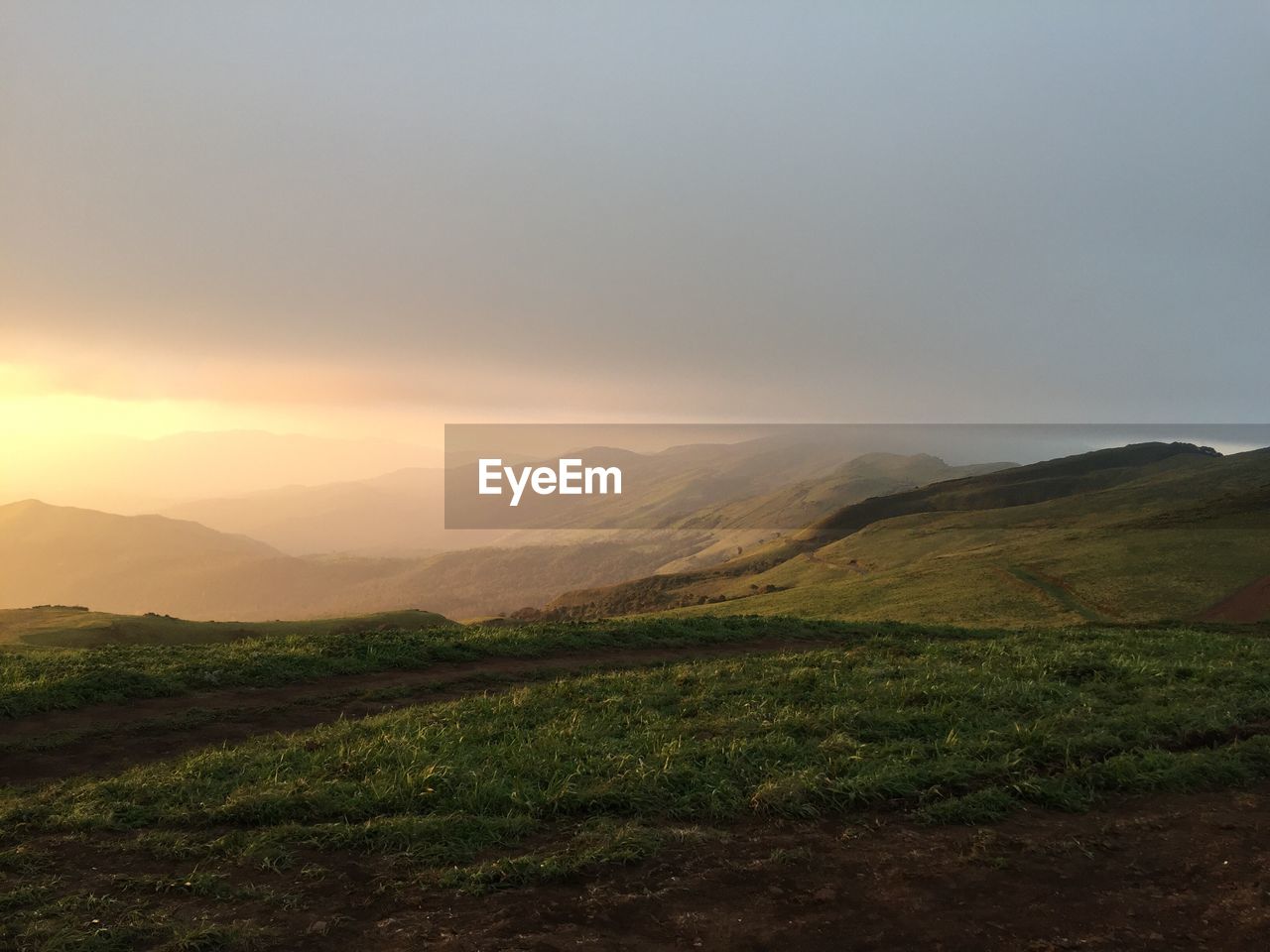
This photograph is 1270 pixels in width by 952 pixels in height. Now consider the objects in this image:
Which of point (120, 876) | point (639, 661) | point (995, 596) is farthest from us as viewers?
point (995, 596)

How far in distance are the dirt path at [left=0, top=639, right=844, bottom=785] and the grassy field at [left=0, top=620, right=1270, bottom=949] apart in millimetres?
1665

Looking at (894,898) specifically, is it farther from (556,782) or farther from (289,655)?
(289,655)

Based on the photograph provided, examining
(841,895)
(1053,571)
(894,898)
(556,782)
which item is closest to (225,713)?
(556,782)

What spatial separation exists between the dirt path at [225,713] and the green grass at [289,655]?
1.42 ft

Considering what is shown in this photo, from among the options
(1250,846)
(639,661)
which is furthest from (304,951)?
(639,661)

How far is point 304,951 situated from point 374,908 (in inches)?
30.7

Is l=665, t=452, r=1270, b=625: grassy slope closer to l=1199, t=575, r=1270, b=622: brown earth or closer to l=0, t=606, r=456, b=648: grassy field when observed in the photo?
l=1199, t=575, r=1270, b=622: brown earth

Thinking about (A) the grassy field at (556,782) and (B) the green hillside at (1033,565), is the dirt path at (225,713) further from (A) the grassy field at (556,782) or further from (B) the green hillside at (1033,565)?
(B) the green hillside at (1033,565)

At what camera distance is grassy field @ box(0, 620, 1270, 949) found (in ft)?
24.1

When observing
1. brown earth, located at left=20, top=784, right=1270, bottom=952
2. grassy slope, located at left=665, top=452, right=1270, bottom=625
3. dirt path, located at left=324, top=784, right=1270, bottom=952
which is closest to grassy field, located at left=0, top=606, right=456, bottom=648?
brown earth, located at left=20, top=784, right=1270, bottom=952

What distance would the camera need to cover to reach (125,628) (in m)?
30.9

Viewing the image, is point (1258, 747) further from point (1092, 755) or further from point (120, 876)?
point (120, 876)

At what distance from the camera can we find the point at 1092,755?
10.2 metres

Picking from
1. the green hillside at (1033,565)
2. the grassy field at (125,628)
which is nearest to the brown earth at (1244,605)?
the green hillside at (1033,565)
